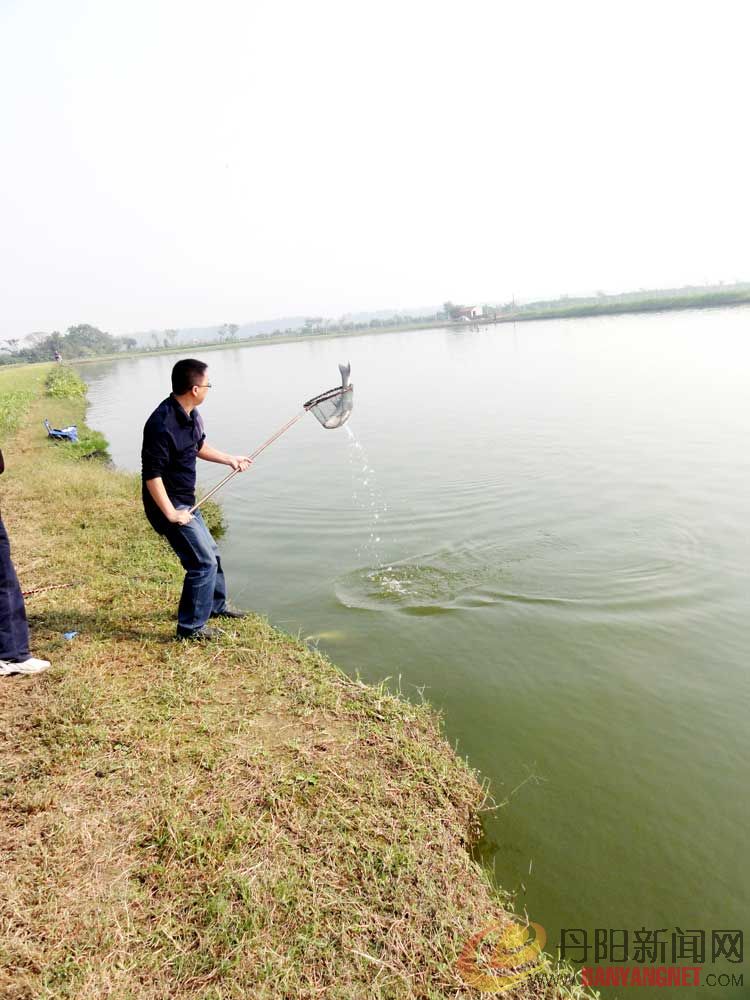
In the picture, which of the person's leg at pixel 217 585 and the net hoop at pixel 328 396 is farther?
the net hoop at pixel 328 396

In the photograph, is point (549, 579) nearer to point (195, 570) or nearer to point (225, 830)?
point (195, 570)

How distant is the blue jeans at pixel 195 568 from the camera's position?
411 cm

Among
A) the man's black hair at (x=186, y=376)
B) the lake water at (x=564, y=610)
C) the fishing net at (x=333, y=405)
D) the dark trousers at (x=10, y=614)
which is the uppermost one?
the man's black hair at (x=186, y=376)

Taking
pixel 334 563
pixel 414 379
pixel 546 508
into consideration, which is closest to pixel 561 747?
pixel 334 563

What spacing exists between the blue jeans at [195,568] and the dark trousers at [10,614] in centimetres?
105

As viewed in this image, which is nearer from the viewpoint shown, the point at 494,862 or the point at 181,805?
the point at 181,805

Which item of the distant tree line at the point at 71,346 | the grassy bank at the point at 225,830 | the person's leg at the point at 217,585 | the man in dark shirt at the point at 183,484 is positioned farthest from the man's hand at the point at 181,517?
the distant tree line at the point at 71,346

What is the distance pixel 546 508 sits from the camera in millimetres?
8367

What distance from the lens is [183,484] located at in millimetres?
4172

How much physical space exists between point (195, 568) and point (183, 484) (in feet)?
2.11

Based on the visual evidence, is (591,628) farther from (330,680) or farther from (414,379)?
(414,379)

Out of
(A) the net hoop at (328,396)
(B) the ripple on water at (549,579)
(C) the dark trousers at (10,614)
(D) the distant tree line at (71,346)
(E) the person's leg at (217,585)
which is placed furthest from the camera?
(D) the distant tree line at (71,346)

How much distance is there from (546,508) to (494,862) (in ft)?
19.4

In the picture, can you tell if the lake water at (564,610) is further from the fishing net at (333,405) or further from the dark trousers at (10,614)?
the dark trousers at (10,614)
